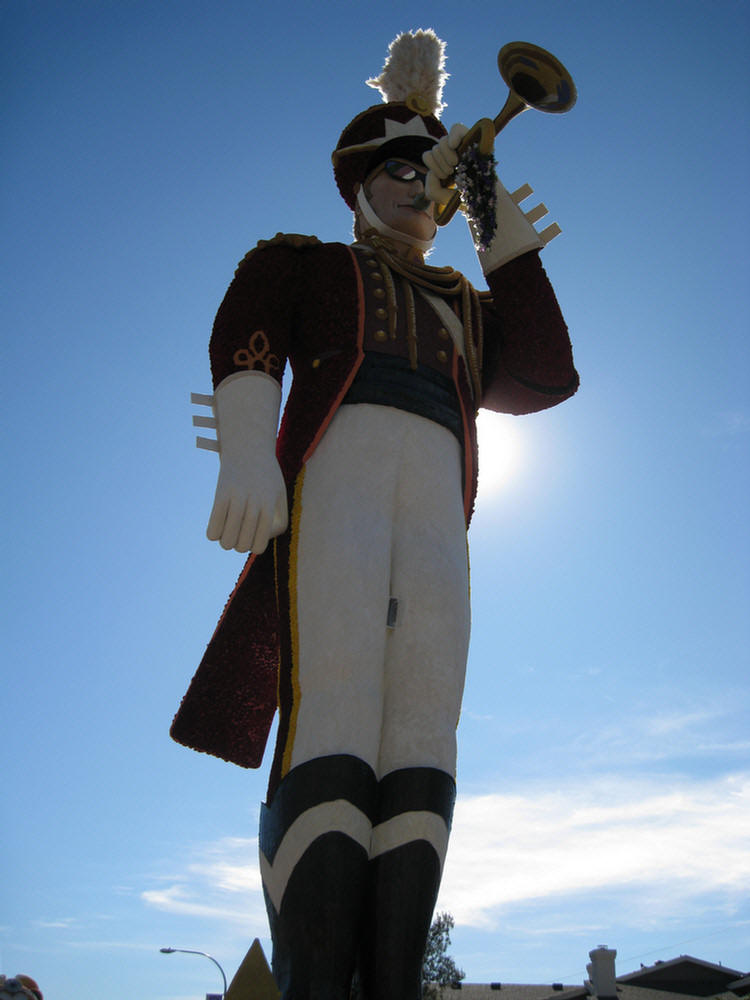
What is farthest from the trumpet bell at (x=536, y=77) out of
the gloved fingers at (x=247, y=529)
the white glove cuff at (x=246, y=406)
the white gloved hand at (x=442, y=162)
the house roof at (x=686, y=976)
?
the house roof at (x=686, y=976)

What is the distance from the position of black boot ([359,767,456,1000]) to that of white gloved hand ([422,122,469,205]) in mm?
2292

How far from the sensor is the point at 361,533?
3.47 metres

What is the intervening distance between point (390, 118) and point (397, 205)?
1.82 feet

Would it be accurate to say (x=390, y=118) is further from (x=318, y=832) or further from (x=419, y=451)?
(x=318, y=832)

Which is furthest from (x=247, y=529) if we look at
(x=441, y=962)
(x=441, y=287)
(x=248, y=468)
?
(x=441, y=962)

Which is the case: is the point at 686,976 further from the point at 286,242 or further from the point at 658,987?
the point at 286,242

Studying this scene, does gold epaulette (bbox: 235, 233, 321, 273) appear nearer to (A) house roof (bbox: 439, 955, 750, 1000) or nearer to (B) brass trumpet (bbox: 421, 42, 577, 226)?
(B) brass trumpet (bbox: 421, 42, 577, 226)

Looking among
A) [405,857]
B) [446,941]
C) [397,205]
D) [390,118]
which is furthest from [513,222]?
[446,941]

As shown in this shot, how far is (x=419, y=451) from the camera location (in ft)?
12.4

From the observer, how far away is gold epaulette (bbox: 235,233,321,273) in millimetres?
4070

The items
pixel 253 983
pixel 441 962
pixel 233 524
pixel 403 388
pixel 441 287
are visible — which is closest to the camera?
pixel 253 983

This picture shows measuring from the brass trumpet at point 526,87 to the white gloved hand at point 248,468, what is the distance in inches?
48.6

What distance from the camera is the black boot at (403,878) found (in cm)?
296

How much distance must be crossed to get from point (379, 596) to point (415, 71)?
3031mm
